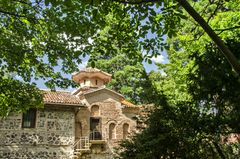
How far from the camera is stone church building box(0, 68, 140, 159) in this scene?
20.4 m

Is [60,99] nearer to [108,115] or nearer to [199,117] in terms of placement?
[108,115]

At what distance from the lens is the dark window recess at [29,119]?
20922 mm

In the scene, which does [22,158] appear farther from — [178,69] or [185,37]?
[185,37]

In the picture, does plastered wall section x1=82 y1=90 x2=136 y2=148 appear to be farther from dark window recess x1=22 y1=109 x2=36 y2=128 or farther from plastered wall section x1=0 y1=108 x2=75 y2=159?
dark window recess x1=22 y1=109 x2=36 y2=128

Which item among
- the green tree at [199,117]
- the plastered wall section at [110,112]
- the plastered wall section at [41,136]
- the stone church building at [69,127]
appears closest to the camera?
the green tree at [199,117]

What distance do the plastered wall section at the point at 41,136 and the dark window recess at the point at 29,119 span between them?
270mm

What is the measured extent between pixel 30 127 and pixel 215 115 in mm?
15131

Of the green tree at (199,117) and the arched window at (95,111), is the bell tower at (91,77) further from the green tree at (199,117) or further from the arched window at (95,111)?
the green tree at (199,117)

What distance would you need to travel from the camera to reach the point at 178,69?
47.4 ft

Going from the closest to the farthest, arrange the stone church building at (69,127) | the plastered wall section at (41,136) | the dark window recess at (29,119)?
the plastered wall section at (41,136) < the stone church building at (69,127) < the dark window recess at (29,119)

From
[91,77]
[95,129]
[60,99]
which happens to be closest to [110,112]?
[95,129]

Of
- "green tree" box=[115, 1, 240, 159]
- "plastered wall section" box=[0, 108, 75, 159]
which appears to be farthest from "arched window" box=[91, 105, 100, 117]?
"green tree" box=[115, 1, 240, 159]

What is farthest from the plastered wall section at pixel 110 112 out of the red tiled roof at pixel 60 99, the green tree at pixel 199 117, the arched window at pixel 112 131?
the green tree at pixel 199 117

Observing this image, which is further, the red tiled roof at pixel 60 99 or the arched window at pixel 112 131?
the arched window at pixel 112 131
